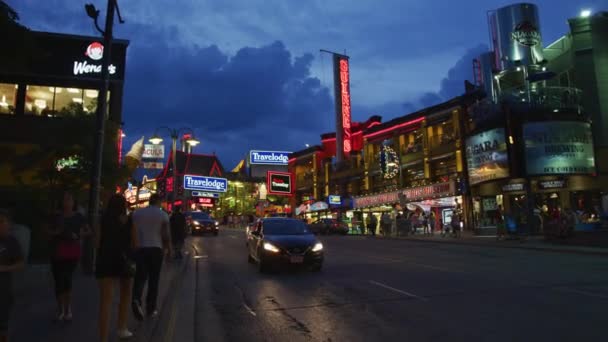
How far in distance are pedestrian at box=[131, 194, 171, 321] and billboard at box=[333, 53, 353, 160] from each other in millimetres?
41125

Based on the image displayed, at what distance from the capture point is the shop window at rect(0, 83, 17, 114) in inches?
1017

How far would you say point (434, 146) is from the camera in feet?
129

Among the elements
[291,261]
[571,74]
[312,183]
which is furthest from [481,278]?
[312,183]

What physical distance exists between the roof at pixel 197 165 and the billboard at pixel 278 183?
44.7m

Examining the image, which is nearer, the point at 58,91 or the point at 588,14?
the point at 58,91

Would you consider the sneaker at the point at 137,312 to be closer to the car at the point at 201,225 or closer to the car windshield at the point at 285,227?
the car windshield at the point at 285,227

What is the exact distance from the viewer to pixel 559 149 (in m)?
29.1

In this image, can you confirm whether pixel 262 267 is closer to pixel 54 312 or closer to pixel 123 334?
pixel 54 312

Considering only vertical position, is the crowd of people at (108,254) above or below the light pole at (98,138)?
below

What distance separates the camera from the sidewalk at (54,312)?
5.88 m

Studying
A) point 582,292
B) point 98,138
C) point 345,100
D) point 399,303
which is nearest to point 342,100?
point 345,100

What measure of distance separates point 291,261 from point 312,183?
4906 centimetres

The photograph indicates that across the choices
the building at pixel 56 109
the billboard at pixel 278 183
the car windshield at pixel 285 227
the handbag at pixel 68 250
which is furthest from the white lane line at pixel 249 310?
the billboard at pixel 278 183

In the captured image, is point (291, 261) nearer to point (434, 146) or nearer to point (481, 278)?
point (481, 278)
